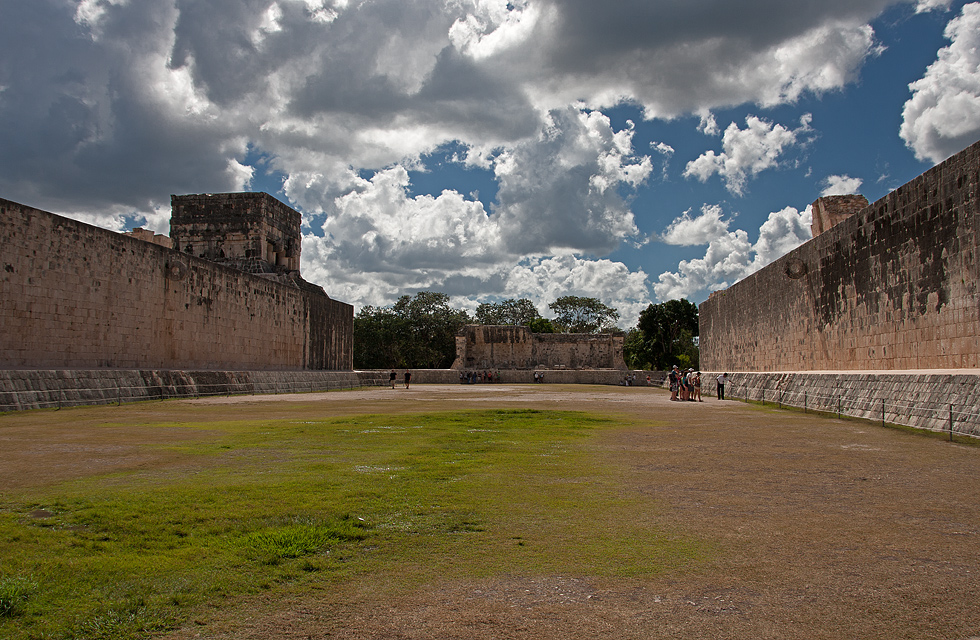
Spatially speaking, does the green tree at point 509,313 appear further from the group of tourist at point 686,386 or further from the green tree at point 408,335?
the group of tourist at point 686,386

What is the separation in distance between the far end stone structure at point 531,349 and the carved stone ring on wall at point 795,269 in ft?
72.6

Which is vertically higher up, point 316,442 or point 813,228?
point 813,228

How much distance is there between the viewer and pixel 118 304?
15.3 m

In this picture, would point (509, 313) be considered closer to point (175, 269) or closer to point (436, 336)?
point (436, 336)

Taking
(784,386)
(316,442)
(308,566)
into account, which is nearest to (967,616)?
(308,566)

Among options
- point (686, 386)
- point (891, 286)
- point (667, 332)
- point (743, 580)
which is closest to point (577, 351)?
point (667, 332)

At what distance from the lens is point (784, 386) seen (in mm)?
14023

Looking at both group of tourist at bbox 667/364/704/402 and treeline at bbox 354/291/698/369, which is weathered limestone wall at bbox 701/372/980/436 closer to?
group of tourist at bbox 667/364/704/402

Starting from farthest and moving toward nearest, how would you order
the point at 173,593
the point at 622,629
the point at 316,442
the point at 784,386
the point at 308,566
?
1. the point at 784,386
2. the point at 316,442
3. the point at 308,566
4. the point at 173,593
5. the point at 622,629

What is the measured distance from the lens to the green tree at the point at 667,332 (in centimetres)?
4938

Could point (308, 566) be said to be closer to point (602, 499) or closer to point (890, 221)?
point (602, 499)

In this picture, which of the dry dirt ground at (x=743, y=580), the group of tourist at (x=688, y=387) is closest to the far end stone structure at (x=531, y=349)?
the group of tourist at (x=688, y=387)

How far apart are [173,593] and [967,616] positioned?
2.82 metres

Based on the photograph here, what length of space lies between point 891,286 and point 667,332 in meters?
→ 38.9
